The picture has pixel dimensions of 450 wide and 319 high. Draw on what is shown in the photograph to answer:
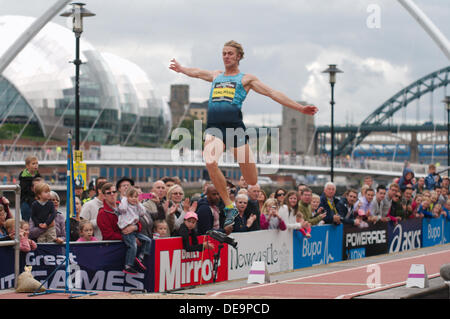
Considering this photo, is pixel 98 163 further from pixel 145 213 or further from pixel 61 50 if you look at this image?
pixel 145 213

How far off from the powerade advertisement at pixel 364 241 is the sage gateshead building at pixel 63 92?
7890 centimetres

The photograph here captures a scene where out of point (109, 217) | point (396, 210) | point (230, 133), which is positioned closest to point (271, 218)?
point (109, 217)

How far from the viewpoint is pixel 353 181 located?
131750 mm

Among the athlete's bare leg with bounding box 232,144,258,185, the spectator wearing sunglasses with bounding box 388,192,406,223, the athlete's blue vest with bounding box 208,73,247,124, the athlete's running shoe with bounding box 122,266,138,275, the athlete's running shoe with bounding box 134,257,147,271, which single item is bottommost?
the athlete's running shoe with bounding box 122,266,138,275

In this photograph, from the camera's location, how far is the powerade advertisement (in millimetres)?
18531

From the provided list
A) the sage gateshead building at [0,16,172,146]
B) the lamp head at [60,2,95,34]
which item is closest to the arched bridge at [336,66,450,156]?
the sage gateshead building at [0,16,172,146]

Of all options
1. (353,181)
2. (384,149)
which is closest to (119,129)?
(353,181)

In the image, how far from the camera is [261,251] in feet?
48.8

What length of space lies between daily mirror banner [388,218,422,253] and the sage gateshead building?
7754cm

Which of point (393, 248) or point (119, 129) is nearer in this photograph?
point (393, 248)

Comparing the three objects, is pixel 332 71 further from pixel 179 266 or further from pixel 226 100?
pixel 226 100

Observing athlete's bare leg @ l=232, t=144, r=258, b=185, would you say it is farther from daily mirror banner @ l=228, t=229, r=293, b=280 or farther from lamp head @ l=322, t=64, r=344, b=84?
lamp head @ l=322, t=64, r=344, b=84

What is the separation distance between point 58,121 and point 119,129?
425 inches

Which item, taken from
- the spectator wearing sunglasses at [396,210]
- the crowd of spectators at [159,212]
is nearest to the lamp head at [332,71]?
the spectator wearing sunglasses at [396,210]
